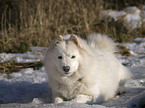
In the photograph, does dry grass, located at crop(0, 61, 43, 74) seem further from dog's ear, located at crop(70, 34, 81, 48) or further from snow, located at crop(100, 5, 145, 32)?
snow, located at crop(100, 5, 145, 32)

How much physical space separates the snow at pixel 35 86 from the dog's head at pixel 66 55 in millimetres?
459

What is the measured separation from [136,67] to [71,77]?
2.38m

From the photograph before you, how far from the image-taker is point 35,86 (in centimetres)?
396

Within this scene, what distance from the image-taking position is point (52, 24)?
7.64m

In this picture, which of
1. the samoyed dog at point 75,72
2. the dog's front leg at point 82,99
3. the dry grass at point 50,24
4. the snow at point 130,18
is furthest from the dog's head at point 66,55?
the snow at point 130,18

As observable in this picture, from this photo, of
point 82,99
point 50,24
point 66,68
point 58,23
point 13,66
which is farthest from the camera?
point 58,23

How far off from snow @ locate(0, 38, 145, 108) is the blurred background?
3.33 feet

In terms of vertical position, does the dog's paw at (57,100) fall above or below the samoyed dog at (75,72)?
below

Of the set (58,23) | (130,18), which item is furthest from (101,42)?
(130,18)

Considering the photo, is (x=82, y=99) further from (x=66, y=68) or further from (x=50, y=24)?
(x=50, y=24)

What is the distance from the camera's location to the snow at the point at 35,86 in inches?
111

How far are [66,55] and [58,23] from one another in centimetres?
547

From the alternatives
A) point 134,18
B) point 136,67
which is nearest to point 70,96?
point 136,67

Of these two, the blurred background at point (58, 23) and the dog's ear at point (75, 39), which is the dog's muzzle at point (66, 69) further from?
the blurred background at point (58, 23)
